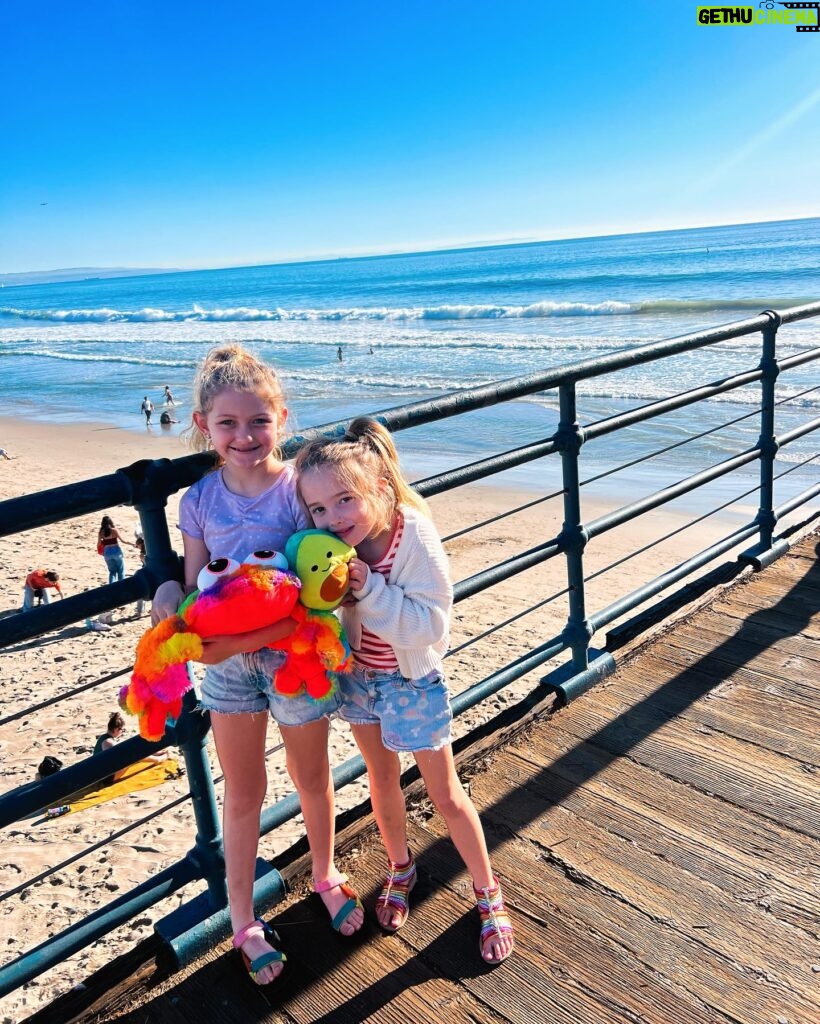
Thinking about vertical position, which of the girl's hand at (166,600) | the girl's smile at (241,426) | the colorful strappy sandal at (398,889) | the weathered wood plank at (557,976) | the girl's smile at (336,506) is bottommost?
the weathered wood plank at (557,976)

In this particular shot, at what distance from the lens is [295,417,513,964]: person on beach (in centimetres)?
168

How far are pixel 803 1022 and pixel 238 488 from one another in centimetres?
160

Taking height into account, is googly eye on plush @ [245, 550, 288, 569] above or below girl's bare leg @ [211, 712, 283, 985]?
above

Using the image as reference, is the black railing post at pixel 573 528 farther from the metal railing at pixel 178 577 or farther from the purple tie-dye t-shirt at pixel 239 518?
the purple tie-dye t-shirt at pixel 239 518

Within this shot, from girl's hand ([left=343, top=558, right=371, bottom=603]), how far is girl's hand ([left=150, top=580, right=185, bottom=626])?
1.14 feet

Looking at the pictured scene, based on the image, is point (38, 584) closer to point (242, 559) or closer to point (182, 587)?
point (182, 587)

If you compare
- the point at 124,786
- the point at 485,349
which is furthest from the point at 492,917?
the point at 485,349

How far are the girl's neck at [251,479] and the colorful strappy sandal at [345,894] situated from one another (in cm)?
99

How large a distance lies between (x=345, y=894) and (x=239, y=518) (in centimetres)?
98

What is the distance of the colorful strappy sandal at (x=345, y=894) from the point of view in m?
1.97

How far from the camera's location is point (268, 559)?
1.60 m

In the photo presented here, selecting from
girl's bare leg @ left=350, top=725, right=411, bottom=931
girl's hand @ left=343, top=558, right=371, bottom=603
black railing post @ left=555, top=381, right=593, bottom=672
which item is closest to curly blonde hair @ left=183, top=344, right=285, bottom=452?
girl's hand @ left=343, top=558, right=371, bottom=603

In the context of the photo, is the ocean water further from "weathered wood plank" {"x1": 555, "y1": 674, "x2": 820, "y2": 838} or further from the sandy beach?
the sandy beach

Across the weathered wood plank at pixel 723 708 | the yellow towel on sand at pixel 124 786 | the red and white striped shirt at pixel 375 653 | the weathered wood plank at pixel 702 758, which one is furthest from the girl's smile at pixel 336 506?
the yellow towel on sand at pixel 124 786
